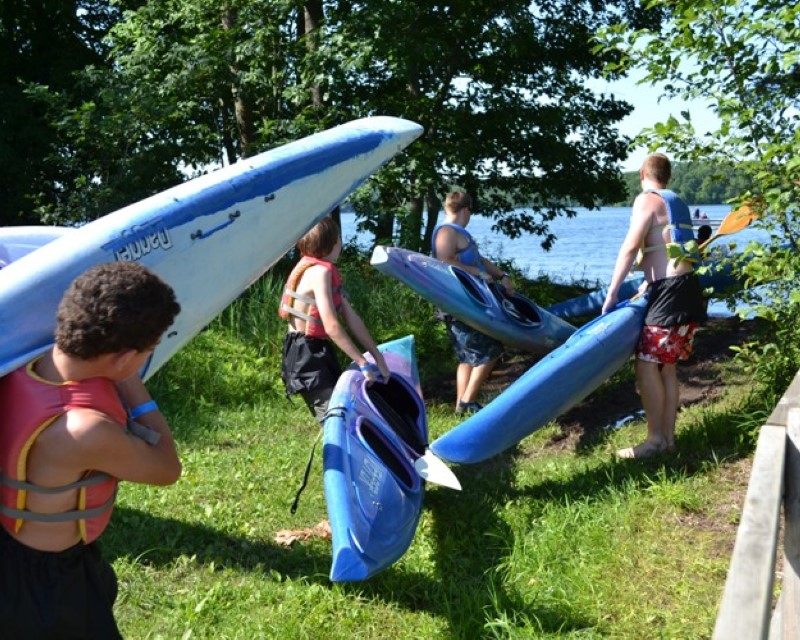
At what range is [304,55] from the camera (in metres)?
9.63

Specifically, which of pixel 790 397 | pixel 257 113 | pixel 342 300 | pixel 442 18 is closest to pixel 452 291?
pixel 342 300

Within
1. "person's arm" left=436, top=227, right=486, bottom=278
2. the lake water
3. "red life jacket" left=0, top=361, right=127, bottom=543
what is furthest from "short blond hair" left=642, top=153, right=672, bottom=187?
the lake water

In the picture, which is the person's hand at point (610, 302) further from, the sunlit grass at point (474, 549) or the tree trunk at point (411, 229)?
the tree trunk at point (411, 229)

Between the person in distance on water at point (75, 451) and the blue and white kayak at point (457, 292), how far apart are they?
175 inches

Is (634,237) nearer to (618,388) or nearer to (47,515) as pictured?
(618,388)

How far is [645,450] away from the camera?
521cm

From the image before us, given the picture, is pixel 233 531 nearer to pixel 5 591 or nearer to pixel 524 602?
pixel 524 602

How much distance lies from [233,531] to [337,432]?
879 mm

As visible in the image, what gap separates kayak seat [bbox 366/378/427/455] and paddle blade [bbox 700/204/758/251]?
6.18 ft

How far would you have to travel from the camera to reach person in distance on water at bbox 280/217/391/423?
4621mm

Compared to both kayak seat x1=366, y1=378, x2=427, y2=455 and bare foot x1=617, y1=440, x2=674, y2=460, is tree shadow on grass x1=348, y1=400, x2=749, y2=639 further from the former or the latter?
kayak seat x1=366, y1=378, x2=427, y2=455

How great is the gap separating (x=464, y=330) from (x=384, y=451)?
7.97 feet

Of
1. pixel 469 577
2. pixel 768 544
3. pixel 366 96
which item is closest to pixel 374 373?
pixel 469 577

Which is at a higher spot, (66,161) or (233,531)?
(66,161)
